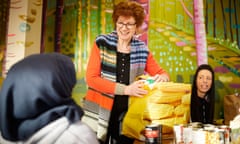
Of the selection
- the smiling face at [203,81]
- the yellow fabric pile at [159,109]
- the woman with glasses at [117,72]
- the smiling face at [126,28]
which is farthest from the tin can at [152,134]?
the smiling face at [126,28]

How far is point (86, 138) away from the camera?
43.4 inches

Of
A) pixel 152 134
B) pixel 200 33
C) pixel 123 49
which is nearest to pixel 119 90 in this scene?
pixel 123 49

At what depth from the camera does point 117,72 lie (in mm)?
2395

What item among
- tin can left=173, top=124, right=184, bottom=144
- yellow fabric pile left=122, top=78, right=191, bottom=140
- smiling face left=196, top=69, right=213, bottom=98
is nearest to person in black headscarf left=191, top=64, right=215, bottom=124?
smiling face left=196, top=69, right=213, bottom=98

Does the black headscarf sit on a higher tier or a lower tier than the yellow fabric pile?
higher

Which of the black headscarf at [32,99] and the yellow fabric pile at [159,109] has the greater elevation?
the black headscarf at [32,99]

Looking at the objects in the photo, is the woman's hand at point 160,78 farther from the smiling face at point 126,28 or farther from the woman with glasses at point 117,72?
the smiling face at point 126,28

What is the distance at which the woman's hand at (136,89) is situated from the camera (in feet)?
7.55

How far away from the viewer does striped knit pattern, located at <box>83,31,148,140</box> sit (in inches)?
93.4

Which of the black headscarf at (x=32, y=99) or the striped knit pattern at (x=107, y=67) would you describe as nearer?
the black headscarf at (x=32, y=99)

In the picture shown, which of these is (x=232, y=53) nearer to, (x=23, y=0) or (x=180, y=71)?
(x=180, y=71)

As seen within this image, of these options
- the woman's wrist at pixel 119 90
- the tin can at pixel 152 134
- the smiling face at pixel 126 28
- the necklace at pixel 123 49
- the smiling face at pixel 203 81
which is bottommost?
the tin can at pixel 152 134

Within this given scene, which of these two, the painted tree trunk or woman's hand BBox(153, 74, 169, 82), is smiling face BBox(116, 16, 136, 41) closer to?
woman's hand BBox(153, 74, 169, 82)

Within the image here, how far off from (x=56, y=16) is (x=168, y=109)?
1298 millimetres
